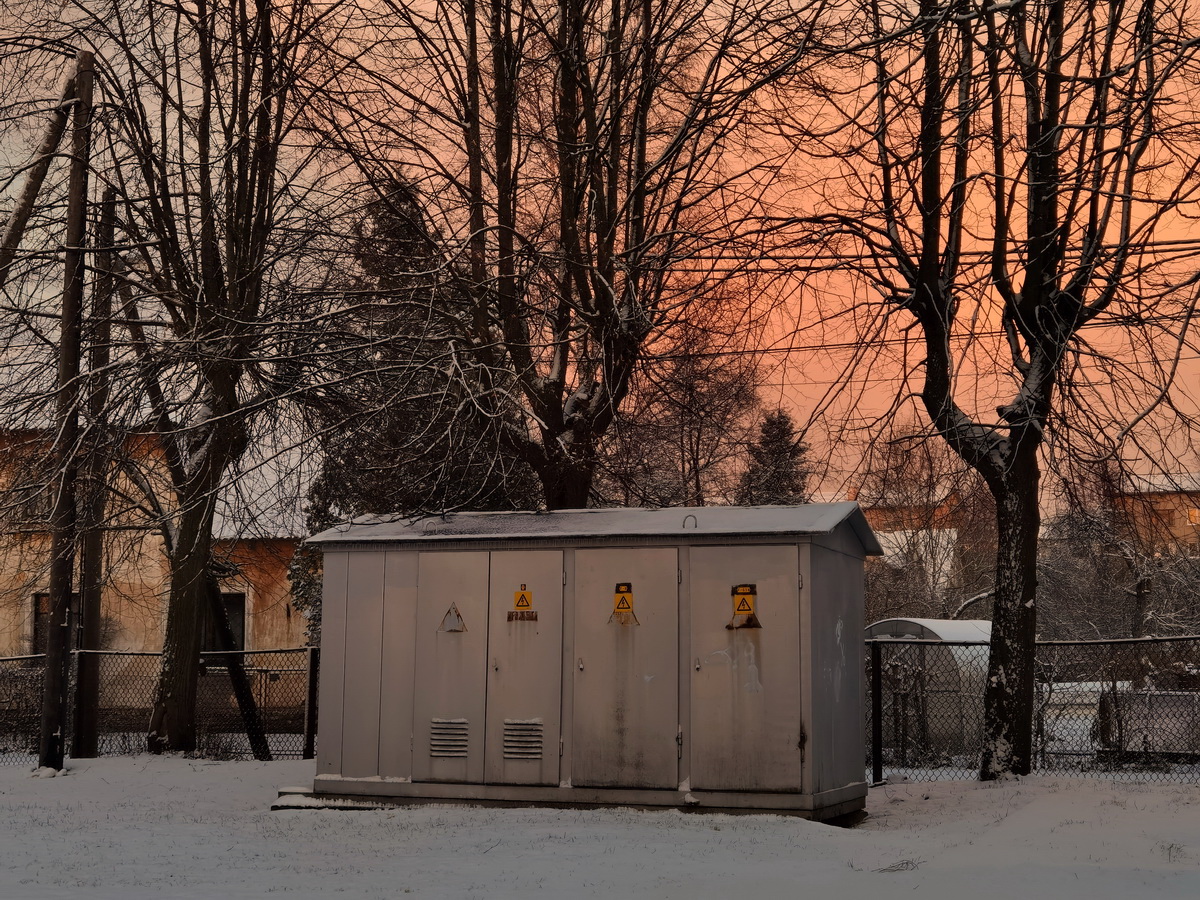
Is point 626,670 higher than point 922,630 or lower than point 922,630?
lower

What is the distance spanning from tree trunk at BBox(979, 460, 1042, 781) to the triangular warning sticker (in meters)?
5.36

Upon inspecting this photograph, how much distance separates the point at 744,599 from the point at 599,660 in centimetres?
138

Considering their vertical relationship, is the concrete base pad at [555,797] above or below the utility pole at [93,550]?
below

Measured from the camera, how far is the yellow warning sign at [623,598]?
11.4 m

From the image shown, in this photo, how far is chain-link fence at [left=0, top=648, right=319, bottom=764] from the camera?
18.5 m

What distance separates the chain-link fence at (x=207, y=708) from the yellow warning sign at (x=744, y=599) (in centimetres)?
695

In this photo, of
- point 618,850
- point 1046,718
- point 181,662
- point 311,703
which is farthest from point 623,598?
point 1046,718

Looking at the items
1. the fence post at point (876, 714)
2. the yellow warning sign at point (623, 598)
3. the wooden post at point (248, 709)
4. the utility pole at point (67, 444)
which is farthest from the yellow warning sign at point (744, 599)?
the wooden post at point (248, 709)

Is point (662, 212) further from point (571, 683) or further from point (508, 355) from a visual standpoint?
point (571, 683)

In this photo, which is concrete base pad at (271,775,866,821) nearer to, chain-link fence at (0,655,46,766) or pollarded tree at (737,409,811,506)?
chain-link fence at (0,655,46,766)

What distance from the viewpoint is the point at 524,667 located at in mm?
11641

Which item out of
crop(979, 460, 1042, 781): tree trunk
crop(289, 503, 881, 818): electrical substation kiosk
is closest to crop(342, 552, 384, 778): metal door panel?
crop(289, 503, 881, 818): electrical substation kiosk

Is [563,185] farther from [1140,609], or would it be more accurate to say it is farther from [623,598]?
[1140,609]

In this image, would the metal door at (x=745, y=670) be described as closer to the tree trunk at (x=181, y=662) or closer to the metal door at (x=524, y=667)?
the metal door at (x=524, y=667)
